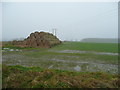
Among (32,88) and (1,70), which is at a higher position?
(1,70)

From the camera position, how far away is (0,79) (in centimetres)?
427

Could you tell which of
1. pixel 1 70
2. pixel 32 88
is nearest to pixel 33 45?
pixel 1 70

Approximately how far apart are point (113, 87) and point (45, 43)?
1979 centimetres

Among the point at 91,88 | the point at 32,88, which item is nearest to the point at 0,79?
the point at 32,88

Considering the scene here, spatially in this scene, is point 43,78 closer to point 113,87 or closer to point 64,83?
point 64,83

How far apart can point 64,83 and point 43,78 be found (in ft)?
3.17

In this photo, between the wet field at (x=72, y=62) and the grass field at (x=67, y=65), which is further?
the wet field at (x=72, y=62)

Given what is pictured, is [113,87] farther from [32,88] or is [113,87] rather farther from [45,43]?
[45,43]

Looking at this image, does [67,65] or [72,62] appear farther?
[72,62]

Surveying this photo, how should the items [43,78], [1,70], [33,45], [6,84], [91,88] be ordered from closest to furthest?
[91,88], [6,84], [43,78], [1,70], [33,45]

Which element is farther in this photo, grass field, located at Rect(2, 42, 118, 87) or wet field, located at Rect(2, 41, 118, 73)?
wet field, located at Rect(2, 41, 118, 73)

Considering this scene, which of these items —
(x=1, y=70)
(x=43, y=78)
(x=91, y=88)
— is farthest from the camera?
(x=1, y=70)

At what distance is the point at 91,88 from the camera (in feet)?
12.4

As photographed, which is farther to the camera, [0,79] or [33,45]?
[33,45]
